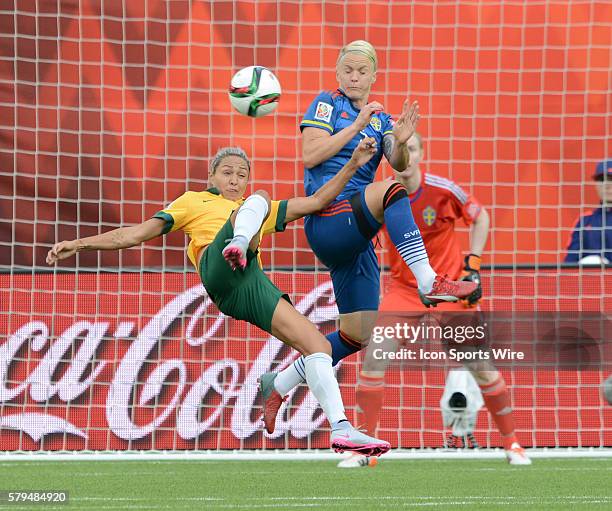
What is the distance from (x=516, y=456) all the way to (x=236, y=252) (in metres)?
3.41

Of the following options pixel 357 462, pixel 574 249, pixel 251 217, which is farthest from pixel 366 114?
pixel 574 249

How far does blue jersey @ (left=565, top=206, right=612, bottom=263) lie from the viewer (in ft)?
32.3

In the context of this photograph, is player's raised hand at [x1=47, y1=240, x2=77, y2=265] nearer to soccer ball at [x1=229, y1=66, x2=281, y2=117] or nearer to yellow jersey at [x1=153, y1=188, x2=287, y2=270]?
yellow jersey at [x1=153, y1=188, x2=287, y2=270]

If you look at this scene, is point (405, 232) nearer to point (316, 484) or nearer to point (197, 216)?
point (197, 216)

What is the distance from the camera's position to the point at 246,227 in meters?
5.91

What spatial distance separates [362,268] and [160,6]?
17.8 feet

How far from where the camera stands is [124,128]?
11375 mm

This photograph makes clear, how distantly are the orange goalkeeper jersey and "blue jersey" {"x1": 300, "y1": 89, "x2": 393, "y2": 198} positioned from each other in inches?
76.4

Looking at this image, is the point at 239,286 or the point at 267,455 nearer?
the point at 239,286

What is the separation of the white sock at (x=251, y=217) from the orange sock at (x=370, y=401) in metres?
2.67

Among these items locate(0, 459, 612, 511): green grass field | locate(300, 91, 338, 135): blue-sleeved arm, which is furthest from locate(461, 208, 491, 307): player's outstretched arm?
locate(300, 91, 338, 135): blue-sleeved arm

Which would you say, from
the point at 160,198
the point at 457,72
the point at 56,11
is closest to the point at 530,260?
the point at 457,72

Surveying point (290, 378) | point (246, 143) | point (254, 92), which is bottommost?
point (290, 378)

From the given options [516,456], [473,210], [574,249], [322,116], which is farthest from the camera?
[574,249]
